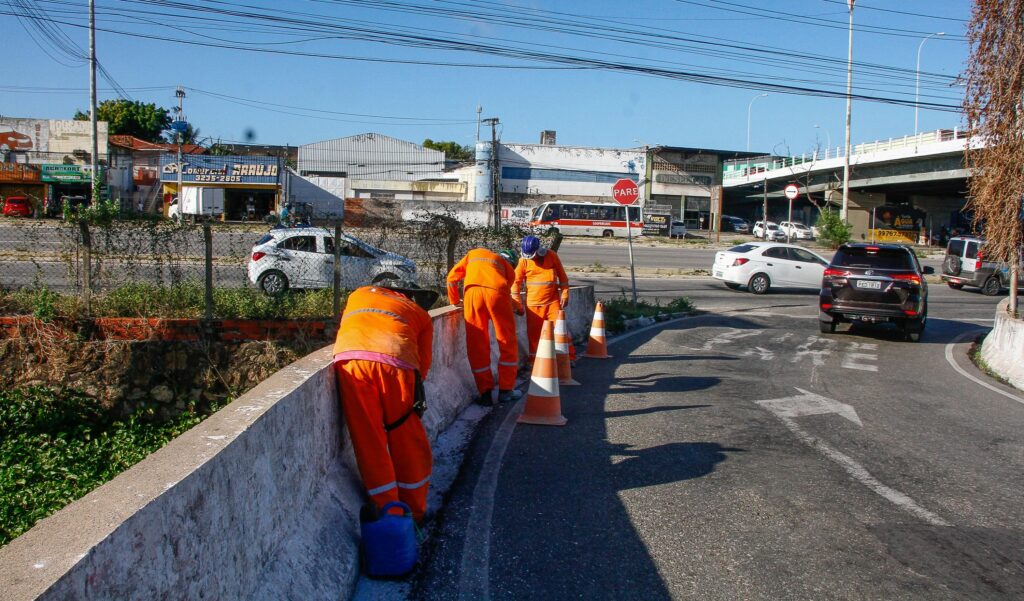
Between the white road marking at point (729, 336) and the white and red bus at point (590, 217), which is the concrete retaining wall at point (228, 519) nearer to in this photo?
the white road marking at point (729, 336)

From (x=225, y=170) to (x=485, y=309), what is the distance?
4643 cm

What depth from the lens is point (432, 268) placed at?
1287 cm

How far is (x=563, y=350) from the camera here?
32.0ft

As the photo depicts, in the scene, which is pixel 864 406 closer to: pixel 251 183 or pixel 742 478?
pixel 742 478

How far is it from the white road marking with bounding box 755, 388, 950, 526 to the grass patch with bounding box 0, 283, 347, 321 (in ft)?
19.5

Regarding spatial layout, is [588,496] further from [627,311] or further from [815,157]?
[815,157]

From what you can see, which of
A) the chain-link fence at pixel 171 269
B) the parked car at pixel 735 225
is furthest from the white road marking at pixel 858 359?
the parked car at pixel 735 225

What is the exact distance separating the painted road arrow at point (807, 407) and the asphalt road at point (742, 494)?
0.05 m

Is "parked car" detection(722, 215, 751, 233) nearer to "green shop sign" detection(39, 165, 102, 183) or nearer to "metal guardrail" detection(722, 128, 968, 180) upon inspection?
"metal guardrail" detection(722, 128, 968, 180)

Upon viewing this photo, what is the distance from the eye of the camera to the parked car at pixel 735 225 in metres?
71.4

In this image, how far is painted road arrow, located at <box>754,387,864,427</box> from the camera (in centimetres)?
856

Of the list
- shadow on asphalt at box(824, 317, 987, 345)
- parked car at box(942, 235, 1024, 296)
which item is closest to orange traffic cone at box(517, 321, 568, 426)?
shadow on asphalt at box(824, 317, 987, 345)

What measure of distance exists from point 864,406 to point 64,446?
8.89 metres

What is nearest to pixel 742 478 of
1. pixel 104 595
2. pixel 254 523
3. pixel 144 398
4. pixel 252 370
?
pixel 254 523
